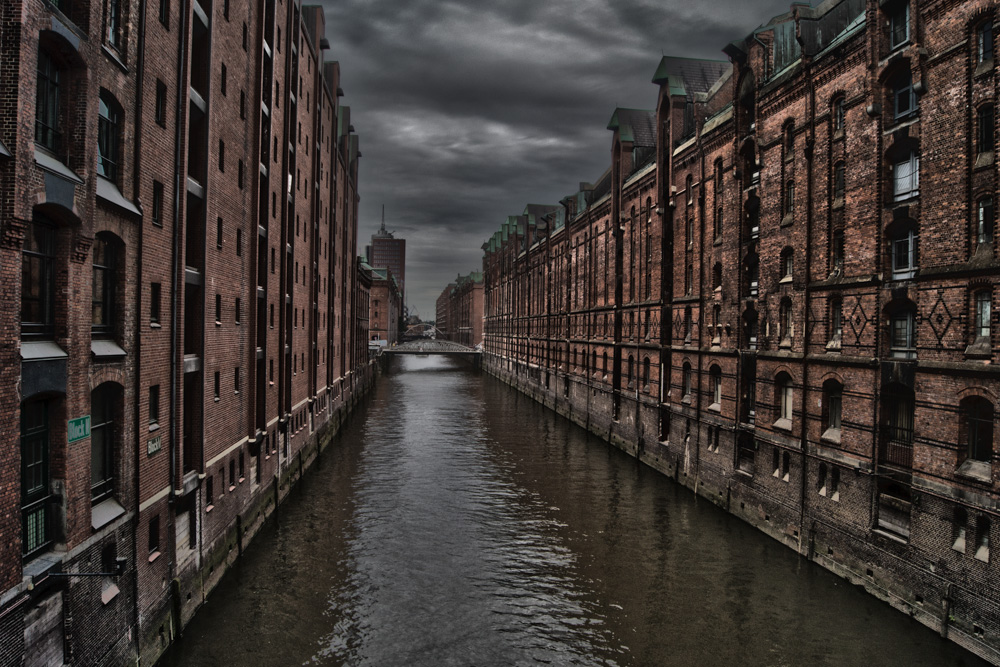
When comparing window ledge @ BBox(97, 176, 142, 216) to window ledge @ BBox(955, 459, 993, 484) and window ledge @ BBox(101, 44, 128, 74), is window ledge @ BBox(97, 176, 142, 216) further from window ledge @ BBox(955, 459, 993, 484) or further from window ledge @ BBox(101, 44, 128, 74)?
window ledge @ BBox(955, 459, 993, 484)

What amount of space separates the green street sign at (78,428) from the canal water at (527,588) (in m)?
5.71

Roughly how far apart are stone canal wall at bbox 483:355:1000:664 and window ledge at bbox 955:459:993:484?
36.8 inches

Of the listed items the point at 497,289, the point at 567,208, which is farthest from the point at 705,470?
the point at 497,289

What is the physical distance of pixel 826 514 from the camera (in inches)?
717

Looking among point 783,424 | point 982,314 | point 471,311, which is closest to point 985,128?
point 982,314

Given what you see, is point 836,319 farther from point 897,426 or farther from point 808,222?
point 897,426

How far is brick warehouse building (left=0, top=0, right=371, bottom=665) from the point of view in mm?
8859

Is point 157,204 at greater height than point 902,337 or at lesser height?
greater

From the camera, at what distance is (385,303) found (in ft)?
384

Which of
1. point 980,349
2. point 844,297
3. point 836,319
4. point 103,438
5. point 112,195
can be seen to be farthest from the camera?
point 836,319

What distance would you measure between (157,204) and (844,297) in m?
17.9

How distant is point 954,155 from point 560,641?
14146mm

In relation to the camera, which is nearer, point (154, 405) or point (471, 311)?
point (154, 405)

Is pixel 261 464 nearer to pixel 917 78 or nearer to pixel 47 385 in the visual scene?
pixel 47 385
